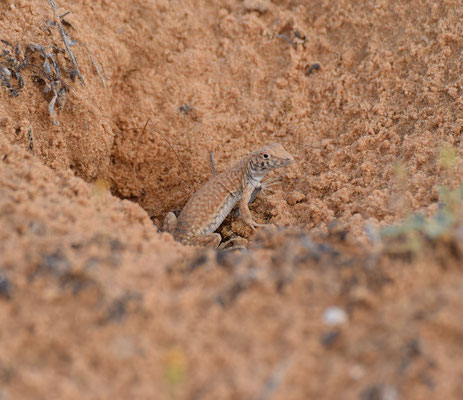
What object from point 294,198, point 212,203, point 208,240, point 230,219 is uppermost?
point 294,198

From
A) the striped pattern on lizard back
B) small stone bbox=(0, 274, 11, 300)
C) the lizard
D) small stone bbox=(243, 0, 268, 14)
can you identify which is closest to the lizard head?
the lizard

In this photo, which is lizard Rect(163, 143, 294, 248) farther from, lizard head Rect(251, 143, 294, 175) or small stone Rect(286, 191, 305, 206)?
small stone Rect(286, 191, 305, 206)

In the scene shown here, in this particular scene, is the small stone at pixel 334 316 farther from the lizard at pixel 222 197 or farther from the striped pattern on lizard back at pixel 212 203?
the striped pattern on lizard back at pixel 212 203

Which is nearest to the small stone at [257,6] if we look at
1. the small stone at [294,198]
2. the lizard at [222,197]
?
the lizard at [222,197]

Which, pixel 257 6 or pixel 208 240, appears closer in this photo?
pixel 208 240

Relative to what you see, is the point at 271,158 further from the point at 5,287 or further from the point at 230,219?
the point at 5,287

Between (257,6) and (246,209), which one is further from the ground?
(257,6)

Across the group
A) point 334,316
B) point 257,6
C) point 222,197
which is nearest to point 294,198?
point 222,197
